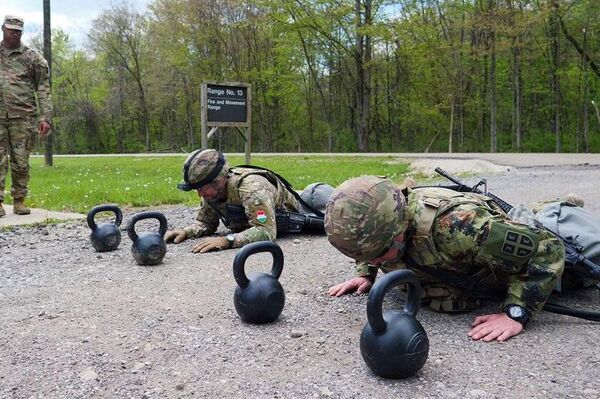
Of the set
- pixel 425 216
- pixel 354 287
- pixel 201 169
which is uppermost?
pixel 201 169

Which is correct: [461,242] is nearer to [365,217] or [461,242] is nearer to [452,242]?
[452,242]

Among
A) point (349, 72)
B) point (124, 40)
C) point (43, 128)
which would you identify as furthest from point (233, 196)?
point (124, 40)

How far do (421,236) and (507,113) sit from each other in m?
35.6

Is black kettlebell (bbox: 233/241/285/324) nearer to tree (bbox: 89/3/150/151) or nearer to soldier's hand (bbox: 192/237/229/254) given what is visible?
soldier's hand (bbox: 192/237/229/254)

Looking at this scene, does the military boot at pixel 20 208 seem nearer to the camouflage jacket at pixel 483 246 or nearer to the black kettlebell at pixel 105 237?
the black kettlebell at pixel 105 237

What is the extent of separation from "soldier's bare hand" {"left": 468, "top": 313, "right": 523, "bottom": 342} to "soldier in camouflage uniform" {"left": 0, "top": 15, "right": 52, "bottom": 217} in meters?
6.56

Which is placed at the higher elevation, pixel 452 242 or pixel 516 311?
pixel 452 242

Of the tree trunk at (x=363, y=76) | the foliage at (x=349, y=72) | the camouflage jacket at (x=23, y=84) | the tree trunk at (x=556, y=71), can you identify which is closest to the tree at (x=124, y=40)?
the foliage at (x=349, y=72)

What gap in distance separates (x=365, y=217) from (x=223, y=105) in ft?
34.0

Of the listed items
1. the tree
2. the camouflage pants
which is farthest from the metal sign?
the tree

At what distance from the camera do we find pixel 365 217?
2957 mm

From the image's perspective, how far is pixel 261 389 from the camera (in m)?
2.59

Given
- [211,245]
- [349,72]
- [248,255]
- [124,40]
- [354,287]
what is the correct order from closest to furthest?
[248,255] → [354,287] → [211,245] → [349,72] → [124,40]

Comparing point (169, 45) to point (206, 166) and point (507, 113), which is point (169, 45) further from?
point (206, 166)
